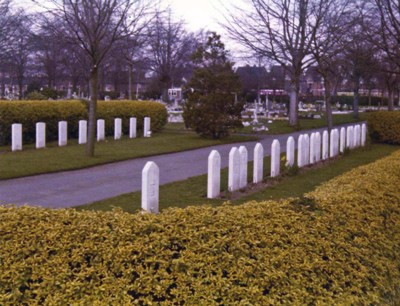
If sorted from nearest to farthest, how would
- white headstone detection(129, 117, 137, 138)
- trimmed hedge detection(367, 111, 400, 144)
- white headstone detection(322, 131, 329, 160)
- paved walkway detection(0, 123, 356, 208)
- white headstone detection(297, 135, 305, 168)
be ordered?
paved walkway detection(0, 123, 356, 208), white headstone detection(297, 135, 305, 168), white headstone detection(322, 131, 329, 160), white headstone detection(129, 117, 137, 138), trimmed hedge detection(367, 111, 400, 144)

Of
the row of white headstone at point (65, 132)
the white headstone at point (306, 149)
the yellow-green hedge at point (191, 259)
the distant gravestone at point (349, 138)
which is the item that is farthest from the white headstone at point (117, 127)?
the yellow-green hedge at point (191, 259)

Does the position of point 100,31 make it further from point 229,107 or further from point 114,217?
point 114,217

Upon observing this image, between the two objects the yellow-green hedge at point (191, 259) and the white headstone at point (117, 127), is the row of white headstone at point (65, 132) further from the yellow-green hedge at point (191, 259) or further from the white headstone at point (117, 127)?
the yellow-green hedge at point (191, 259)

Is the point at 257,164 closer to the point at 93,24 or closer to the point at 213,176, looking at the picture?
the point at 213,176

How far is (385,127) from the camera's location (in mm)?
24234

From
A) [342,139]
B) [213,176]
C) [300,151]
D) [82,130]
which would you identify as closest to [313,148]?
[300,151]

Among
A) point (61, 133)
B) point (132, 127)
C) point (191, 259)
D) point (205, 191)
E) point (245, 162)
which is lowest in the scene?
point (205, 191)

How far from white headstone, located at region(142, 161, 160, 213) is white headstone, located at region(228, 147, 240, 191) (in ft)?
10.5

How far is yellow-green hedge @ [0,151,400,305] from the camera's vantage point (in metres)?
4.02

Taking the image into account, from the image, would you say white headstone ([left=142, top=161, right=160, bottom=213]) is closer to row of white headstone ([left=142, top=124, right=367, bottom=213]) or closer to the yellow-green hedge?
row of white headstone ([left=142, top=124, right=367, bottom=213])

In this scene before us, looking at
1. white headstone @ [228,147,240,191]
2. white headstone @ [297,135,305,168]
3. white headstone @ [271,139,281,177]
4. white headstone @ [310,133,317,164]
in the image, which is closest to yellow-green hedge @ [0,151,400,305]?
white headstone @ [228,147,240,191]

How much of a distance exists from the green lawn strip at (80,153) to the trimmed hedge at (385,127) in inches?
251

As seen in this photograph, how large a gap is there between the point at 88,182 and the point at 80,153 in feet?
15.4

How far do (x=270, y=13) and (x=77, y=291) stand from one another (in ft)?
66.8
